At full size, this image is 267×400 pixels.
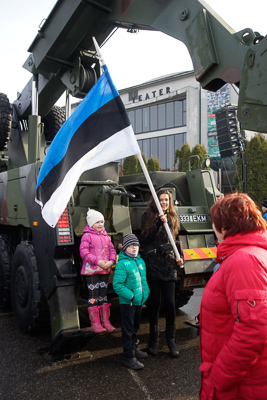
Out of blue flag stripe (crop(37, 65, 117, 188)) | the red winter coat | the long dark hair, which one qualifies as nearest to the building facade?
the long dark hair

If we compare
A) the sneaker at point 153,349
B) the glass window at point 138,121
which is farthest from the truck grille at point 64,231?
the glass window at point 138,121

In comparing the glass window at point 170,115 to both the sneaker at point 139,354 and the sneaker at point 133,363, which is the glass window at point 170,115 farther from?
the sneaker at point 133,363

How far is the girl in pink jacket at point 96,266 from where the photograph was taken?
3.94m

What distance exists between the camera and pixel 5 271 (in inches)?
209

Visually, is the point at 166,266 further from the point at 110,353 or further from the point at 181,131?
the point at 181,131

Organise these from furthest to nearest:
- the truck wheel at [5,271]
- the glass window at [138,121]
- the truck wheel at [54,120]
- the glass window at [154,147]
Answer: the glass window at [138,121] → the glass window at [154,147] → the truck wheel at [54,120] → the truck wheel at [5,271]

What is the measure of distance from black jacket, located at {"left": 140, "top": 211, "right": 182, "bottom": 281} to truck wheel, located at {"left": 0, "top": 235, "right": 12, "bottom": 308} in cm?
215

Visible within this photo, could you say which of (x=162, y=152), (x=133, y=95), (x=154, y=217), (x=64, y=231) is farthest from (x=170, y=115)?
(x=64, y=231)

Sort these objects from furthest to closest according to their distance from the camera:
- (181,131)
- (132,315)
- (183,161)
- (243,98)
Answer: (181,131) < (183,161) < (132,315) < (243,98)

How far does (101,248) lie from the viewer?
13.4 feet

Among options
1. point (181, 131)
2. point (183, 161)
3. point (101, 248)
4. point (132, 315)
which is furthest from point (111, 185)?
point (181, 131)

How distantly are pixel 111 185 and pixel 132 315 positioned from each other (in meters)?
1.63

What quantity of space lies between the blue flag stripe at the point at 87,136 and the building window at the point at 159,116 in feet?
110

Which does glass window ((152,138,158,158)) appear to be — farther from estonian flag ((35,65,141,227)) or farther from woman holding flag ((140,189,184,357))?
estonian flag ((35,65,141,227))
